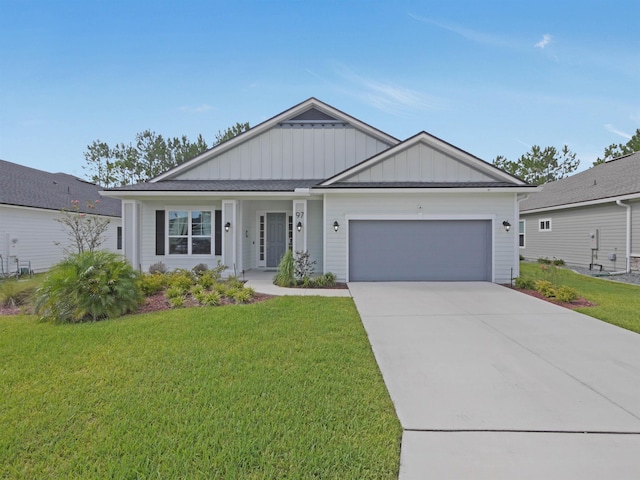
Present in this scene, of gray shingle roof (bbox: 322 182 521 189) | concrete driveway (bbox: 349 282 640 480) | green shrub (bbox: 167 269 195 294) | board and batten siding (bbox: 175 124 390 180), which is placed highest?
board and batten siding (bbox: 175 124 390 180)

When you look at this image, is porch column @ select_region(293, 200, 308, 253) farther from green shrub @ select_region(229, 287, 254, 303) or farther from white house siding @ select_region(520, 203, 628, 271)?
white house siding @ select_region(520, 203, 628, 271)

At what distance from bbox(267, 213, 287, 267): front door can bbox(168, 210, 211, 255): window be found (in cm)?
238

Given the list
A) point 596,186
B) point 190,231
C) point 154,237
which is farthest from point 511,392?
point 596,186

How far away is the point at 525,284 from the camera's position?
9.06 metres

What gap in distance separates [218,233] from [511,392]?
1020cm

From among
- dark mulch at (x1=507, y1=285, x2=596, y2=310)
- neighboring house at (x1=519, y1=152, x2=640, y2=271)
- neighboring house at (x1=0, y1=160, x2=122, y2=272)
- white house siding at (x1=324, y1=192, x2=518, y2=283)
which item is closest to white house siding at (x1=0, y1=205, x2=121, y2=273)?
neighboring house at (x1=0, y1=160, x2=122, y2=272)

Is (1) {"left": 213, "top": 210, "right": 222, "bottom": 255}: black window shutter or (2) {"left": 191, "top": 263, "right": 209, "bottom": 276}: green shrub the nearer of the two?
(2) {"left": 191, "top": 263, "right": 209, "bottom": 276}: green shrub

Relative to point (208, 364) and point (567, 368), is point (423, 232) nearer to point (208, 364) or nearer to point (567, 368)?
point (567, 368)

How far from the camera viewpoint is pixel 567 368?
3914 mm

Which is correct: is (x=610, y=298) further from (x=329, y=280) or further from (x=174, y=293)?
(x=174, y=293)

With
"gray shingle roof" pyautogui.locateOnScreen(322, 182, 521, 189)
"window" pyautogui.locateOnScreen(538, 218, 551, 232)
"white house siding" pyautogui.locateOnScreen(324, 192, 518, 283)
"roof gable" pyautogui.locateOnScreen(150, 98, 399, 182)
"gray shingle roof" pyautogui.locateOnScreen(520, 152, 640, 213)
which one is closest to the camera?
"gray shingle roof" pyautogui.locateOnScreen(322, 182, 521, 189)

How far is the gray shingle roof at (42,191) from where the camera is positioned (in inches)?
522

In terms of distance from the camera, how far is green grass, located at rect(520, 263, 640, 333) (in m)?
6.09

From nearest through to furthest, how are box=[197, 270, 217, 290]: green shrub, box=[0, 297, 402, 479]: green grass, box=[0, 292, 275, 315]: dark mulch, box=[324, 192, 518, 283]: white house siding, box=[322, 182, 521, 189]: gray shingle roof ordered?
box=[0, 297, 402, 479]: green grass
box=[0, 292, 275, 315]: dark mulch
box=[197, 270, 217, 290]: green shrub
box=[322, 182, 521, 189]: gray shingle roof
box=[324, 192, 518, 283]: white house siding
